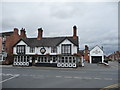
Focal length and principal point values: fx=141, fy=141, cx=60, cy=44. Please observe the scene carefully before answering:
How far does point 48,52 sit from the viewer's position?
1270 inches

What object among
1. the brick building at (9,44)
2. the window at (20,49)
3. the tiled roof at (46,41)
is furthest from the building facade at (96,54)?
the window at (20,49)

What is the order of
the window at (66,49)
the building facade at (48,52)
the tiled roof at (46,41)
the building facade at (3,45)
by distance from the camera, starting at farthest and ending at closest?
1. the building facade at (3,45)
2. the tiled roof at (46,41)
3. the window at (66,49)
4. the building facade at (48,52)

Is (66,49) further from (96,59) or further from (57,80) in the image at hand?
(96,59)

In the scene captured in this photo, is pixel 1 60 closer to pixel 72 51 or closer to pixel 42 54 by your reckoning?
pixel 42 54

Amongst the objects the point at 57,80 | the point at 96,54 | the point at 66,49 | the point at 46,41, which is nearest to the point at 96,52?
the point at 96,54

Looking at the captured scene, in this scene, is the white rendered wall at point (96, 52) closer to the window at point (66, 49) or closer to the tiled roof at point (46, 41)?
the tiled roof at point (46, 41)

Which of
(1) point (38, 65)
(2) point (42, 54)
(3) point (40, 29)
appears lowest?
(1) point (38, 65)

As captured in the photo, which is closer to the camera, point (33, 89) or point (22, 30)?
point (33, 89)

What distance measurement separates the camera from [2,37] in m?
41.6

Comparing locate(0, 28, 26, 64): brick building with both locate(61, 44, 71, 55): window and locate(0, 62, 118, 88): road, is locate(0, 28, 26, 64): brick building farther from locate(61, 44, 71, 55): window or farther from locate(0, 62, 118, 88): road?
locate(0, 62, 118, 88): road

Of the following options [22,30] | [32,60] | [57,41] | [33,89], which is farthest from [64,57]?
[33,89]

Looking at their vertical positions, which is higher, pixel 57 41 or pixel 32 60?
pixel 57 41

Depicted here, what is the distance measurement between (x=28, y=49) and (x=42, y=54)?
3.84 m

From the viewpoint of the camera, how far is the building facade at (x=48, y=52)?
30.6 meters
